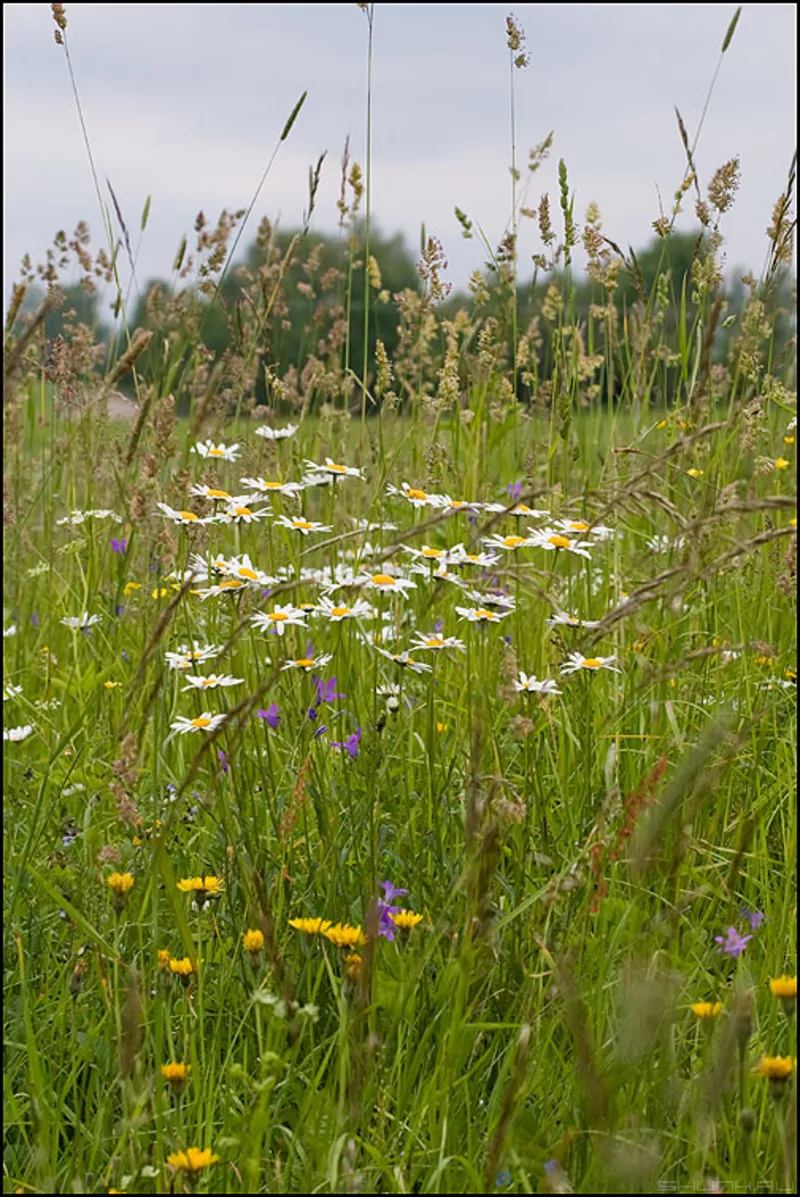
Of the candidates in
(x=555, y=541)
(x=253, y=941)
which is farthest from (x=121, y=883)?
(x=555, y=541)

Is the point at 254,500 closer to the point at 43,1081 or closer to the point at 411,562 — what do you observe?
the point at 411,562

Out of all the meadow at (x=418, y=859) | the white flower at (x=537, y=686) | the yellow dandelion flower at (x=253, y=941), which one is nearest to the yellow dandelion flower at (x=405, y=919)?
the meadow at (x=418, y=859)

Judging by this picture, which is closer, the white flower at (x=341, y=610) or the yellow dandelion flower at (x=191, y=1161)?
the yellow dandelion flower at (x=191, y=1161)

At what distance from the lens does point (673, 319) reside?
411 centimetres

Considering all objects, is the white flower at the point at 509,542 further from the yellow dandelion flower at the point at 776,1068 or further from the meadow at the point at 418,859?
the yellow dandelion flower at the point at 776,1068

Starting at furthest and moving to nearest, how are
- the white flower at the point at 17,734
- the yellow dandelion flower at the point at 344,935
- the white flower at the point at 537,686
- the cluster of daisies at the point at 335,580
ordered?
the white flower at the point at 17,734 < the cluster of daisies at the point at 335,580 < the white flower at the point at 537,686 < the yellow dandelion flower at the point at 344,935

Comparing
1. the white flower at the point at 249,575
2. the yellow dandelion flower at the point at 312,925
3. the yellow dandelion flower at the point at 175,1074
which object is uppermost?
the white flower at the point at 249,575

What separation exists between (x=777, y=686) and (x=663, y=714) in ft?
0.90

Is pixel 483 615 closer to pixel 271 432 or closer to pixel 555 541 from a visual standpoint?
pixel 555 541

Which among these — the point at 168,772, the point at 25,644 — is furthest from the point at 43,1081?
the point at 25,644

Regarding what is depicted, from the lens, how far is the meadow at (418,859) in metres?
1.12

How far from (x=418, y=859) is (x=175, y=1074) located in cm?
50

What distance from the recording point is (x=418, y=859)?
1560 mm

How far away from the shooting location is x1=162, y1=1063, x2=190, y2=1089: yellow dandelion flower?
1.12 meters
